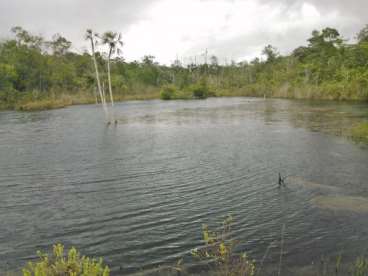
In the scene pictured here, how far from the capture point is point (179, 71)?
131500 mm

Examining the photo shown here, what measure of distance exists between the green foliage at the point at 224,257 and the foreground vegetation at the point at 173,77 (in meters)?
51.5

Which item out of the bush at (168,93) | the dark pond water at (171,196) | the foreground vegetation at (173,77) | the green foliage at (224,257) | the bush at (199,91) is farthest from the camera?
the bush at (199,91)

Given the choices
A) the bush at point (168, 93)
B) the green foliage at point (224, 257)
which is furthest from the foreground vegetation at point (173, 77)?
the green foliage at point (224, 257)

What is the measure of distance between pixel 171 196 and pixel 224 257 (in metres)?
7.54

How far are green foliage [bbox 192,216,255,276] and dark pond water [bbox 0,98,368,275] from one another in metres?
0.40

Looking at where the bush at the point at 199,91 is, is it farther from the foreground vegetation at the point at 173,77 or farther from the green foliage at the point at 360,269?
the green foliage at the point at 360,269

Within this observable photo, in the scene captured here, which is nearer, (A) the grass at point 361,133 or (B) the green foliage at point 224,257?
(B) the green foliage at point 224,257

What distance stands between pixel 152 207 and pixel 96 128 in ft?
77.0

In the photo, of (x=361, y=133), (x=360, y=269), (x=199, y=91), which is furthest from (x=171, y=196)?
(x=199, y=91)

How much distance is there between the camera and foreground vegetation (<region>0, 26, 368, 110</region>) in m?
69.8

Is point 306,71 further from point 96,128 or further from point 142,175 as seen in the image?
point 142,175

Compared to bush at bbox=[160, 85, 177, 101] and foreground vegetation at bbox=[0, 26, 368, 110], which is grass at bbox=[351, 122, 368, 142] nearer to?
foreground vegetation at bbox=[0, 26, 368, 110]

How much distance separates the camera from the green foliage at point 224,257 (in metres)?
6.32

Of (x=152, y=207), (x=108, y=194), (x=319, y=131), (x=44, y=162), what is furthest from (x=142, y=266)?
(x=319, y=131)
